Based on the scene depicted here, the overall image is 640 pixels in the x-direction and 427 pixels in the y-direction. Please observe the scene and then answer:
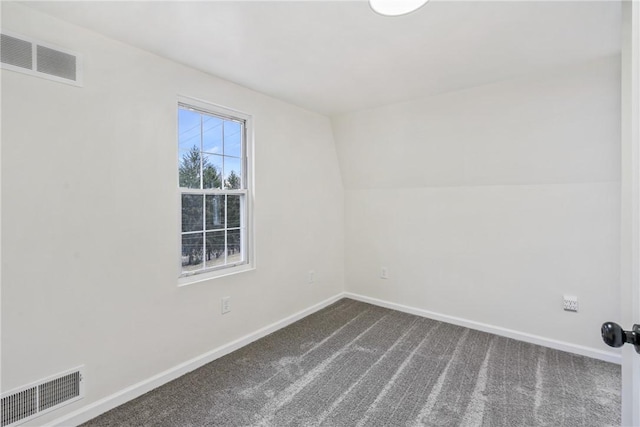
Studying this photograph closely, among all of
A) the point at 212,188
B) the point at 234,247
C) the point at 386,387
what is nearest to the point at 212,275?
the point at 234,247

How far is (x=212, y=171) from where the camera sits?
2.56 meters

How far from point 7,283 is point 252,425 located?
1.51m

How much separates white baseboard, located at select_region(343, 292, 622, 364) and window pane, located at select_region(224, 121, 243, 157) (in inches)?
94.9

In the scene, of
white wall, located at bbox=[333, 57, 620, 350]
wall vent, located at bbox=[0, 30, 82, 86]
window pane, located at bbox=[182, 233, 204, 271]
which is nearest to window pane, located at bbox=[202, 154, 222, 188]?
window pane, located at bbox=[182, 233, 204, 271]

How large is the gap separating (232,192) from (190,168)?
0.42 metres

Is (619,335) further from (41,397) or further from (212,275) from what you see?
(41,397)

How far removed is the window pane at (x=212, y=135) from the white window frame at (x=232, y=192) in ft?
0.21

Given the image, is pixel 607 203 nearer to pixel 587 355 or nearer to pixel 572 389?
pixel 587 355

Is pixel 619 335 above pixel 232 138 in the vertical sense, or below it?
below

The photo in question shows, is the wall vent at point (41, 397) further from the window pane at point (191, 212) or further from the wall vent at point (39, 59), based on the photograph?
the wall vent at point (39, 59)

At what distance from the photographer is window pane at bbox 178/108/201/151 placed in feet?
7.68

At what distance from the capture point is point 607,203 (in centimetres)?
243

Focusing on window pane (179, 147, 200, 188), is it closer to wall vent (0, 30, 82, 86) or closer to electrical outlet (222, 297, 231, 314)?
wall vent (0, 30, 82, 86)

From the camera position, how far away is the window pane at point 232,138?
2676 millimetres
